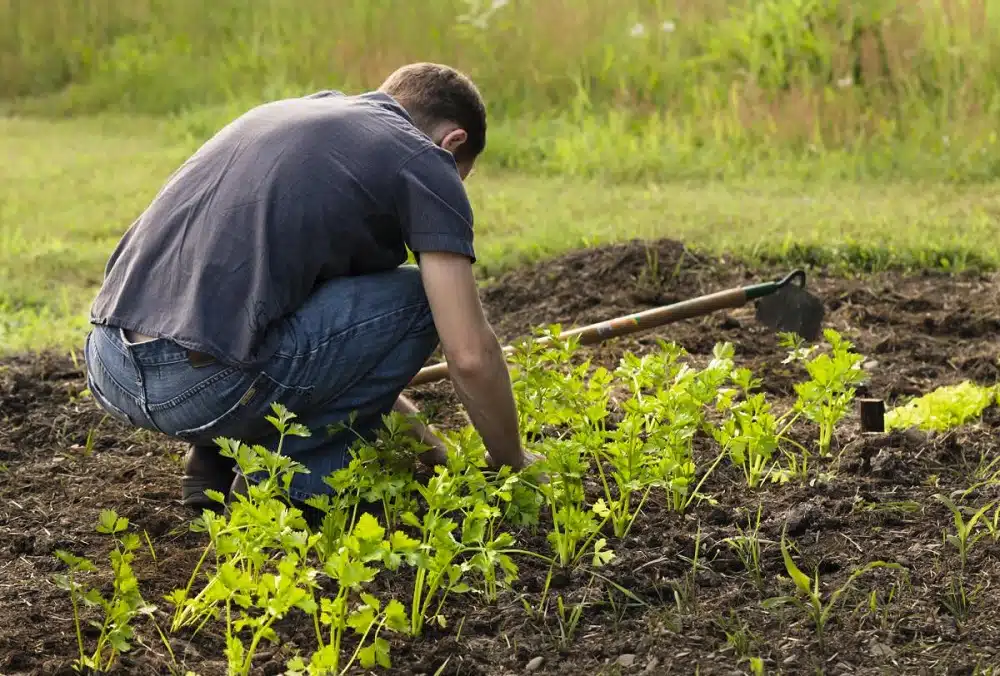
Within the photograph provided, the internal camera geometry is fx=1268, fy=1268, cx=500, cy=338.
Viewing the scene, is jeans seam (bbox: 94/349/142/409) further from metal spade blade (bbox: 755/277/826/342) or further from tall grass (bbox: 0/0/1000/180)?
tall grass (bbox: 0/0/1000/180)

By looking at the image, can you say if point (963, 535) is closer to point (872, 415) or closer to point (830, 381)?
point (830, 381)

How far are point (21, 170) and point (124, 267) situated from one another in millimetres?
6738

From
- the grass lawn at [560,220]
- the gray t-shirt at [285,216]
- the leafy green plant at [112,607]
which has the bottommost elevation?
the grass lawn at [560,220]

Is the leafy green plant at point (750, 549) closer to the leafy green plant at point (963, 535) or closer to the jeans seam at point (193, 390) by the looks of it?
the leafy green plant at point (963, 535)

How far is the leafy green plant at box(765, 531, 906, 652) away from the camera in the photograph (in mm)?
2809

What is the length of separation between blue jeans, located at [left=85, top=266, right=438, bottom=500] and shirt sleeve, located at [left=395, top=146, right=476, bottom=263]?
28 cm

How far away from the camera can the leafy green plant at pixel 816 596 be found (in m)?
2.81

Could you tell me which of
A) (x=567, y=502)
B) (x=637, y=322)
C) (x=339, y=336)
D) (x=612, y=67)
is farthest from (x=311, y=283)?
(x=612, y=67)

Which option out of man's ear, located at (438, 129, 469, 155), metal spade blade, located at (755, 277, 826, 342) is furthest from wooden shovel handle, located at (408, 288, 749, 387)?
man's ear, located at (438, 129, 469, 155)

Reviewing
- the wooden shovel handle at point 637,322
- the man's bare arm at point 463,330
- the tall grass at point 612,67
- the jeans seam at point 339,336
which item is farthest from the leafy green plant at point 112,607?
the tall grass at point 612,67

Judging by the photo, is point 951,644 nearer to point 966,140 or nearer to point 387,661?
point 387,661

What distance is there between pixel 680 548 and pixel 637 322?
1.33 m

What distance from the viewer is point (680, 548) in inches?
131

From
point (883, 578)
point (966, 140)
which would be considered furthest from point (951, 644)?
point (966, 140)
